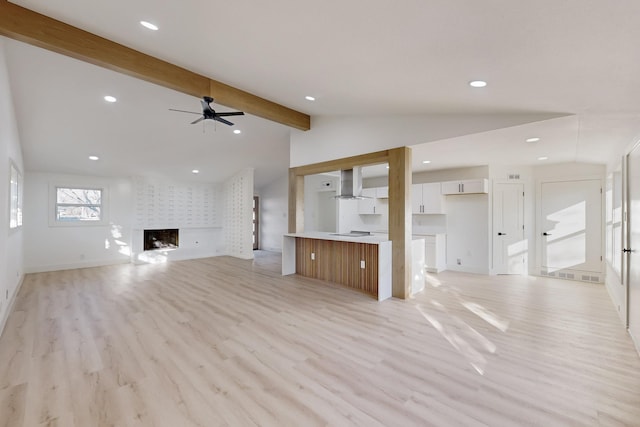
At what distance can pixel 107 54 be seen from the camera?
3.05 metres

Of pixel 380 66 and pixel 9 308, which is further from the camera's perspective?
pixel 9 308

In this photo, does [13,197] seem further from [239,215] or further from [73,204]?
[239,215]

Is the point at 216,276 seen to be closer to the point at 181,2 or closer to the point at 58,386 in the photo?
the point at 58,386

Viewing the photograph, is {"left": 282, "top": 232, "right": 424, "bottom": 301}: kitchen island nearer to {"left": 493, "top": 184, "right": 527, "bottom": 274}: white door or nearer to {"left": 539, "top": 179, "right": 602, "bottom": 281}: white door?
{"left": 493, "top": 184, "right": 527, "bottom": 274}: white door

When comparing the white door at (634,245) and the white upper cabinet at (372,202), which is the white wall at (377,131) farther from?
the white upper cabinet at (372,202)

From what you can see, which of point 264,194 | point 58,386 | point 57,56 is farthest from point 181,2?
point 264,194

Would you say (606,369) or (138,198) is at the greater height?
(138,198)

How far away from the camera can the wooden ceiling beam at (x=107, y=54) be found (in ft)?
8.50

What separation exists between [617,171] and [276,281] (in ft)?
18.4

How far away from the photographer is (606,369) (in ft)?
7.72

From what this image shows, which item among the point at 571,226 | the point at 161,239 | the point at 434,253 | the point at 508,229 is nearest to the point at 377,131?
the point at 434,253

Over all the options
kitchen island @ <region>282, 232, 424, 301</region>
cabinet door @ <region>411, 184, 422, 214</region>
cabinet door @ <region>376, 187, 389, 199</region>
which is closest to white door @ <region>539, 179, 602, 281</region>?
cabinet door @ <region>411, 184, 422, 214</region>

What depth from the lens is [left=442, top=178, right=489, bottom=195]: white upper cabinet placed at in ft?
19.6

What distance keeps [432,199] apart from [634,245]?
3.84m
